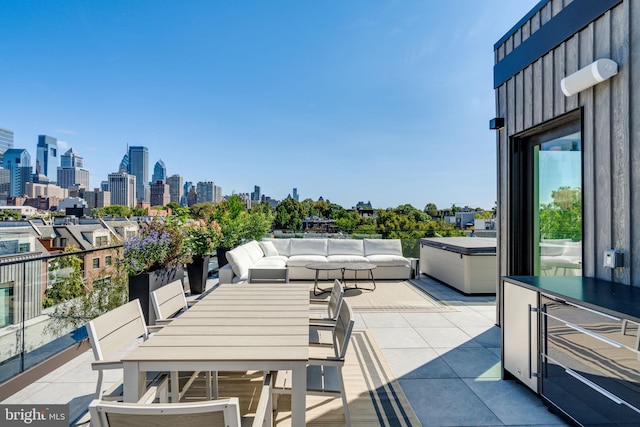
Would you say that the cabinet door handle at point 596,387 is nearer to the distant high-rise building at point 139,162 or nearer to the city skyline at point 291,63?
the city skyline at point 291,63

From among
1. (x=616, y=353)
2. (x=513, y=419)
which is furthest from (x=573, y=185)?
(x=513, y=419)

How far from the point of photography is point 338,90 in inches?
509

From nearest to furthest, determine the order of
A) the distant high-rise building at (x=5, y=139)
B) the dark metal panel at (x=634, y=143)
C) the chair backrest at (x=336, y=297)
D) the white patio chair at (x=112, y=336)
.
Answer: the white patio chair at (x=112, y=336) < the dark metal panel at (x=634, y=143) < the chair backrest at (x=336, y=297) < the distant high-rise building at (x=5, y=139)

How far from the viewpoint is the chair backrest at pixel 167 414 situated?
87 cm

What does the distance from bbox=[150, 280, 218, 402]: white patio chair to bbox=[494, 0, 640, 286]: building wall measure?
289cm

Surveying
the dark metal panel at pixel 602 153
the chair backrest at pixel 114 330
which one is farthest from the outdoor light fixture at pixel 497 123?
the chair backrest at pixel 114 330

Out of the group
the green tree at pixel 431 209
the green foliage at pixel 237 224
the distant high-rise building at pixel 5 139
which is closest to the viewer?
the green foliage at pixel 237 224

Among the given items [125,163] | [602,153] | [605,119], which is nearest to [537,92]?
[605,119]

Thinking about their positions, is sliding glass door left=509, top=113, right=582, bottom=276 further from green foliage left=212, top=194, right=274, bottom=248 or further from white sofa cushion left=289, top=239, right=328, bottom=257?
green foliage left=212, top=194, right=274, bottom=248

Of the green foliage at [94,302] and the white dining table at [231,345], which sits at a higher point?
the white dining table at [231,345]

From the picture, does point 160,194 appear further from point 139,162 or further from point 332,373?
point 332,373

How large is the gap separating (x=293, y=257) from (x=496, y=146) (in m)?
4.62

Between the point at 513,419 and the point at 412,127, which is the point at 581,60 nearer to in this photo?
the point at 513,419

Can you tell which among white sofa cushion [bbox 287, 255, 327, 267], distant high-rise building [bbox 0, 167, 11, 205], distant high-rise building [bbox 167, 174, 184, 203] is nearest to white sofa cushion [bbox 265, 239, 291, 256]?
white sofa cushion [bbox 287, 255, 327, 267]
